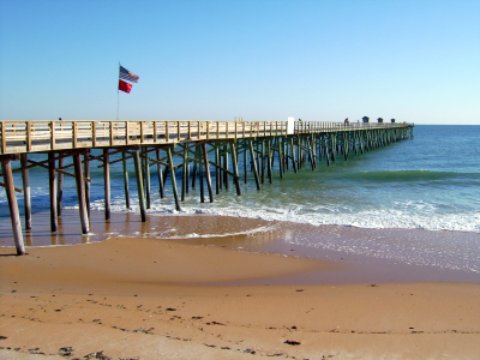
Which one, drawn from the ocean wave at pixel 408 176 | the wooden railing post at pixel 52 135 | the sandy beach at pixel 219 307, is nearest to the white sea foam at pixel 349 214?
the sandy beach at pixel 219 307

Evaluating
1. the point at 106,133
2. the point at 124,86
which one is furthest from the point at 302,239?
the point at 124,86

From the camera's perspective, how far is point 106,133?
50.8ft

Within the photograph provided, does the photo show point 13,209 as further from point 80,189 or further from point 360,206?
point 360,206

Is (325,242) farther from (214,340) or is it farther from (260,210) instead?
(214,340)

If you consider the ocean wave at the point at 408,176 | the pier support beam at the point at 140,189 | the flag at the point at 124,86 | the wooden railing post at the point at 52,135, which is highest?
the flag at the point at 124,86

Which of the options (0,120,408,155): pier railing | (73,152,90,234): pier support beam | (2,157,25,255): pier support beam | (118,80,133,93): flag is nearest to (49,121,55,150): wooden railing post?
(0,120,408,155): pier railing

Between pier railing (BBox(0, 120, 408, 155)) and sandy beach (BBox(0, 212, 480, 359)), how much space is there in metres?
2.58

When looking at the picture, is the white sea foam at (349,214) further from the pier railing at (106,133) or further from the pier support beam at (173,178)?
the pier railing at (106,133)

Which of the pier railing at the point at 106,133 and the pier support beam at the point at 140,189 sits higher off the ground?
the pier railing at the point at 106,133

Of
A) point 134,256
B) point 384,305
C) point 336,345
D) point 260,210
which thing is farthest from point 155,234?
point 336,345

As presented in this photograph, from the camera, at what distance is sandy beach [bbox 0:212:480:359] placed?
6.62m

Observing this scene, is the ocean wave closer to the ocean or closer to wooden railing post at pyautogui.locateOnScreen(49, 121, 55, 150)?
the ocean

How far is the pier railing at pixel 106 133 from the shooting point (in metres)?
12.3

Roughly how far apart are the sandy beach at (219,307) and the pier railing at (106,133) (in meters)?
2.58
